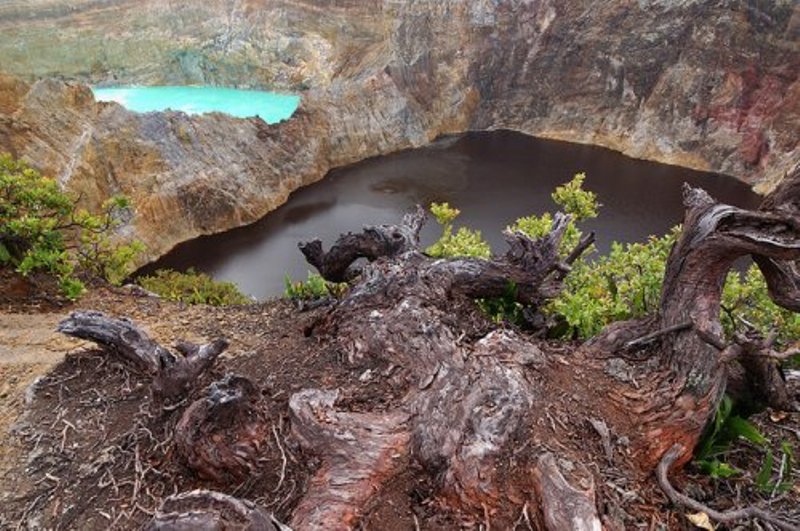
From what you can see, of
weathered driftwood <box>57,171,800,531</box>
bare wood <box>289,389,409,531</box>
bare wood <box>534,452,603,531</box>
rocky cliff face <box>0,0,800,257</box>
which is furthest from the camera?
rocky cliff face <box>0,0,800,257</box>

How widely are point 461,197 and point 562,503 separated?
25.3 meters

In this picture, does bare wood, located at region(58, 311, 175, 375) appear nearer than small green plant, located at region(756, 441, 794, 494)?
No

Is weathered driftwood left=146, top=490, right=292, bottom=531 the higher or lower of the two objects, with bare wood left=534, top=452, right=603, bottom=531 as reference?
higher

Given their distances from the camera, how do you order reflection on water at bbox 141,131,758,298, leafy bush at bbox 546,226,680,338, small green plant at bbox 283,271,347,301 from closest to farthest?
leafy bush at bbox 546,226,680,338, small green plant at bbox 283,271,347,301, reflection on water at bbox 141,131,758,298

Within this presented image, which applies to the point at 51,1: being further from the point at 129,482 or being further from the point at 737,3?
the point at 129,482

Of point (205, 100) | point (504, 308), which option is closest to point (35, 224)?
point (504, 308)

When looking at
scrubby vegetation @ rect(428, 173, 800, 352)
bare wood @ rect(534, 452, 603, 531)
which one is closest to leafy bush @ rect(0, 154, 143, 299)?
scrubby vegetation @ rect(428, 173, 800, 352)

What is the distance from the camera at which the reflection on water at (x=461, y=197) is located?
2314 centimetres

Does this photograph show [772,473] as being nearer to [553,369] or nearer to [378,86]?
[553,369]

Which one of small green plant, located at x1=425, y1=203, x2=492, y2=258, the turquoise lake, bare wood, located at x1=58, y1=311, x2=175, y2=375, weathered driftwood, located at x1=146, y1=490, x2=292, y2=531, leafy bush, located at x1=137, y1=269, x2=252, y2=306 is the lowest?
the turquoise lake

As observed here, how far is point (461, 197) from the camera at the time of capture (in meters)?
28.2

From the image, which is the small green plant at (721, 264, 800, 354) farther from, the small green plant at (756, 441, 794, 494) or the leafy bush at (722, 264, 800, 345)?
the small green plant at (756, 441, 794, 494)

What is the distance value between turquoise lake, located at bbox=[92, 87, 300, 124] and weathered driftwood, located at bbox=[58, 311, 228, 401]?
36.8 metres

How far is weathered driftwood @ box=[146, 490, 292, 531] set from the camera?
3.01 metres
